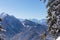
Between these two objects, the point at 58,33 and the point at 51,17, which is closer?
the point at 58,33

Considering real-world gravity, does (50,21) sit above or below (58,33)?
above

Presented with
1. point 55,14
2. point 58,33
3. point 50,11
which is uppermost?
point 50,11

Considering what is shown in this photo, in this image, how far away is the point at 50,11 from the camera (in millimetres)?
17875

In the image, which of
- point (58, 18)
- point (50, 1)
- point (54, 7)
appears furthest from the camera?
point (50, 1)

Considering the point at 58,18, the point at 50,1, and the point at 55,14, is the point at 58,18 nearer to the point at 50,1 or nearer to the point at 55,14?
the point at 55,14

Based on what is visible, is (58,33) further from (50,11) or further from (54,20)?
(50,11)

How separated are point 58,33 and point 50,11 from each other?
2.45 meters

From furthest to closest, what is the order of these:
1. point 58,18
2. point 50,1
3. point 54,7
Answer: point 50,1 < point 54,7 < point 58,18

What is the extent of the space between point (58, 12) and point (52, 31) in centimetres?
174

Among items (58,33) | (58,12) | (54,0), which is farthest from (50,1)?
(58,33)

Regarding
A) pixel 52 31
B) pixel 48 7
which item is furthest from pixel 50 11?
pixel 52 31

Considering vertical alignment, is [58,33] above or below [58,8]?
below

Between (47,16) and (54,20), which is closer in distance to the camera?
(54,20)

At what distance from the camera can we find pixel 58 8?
16.2 meters
